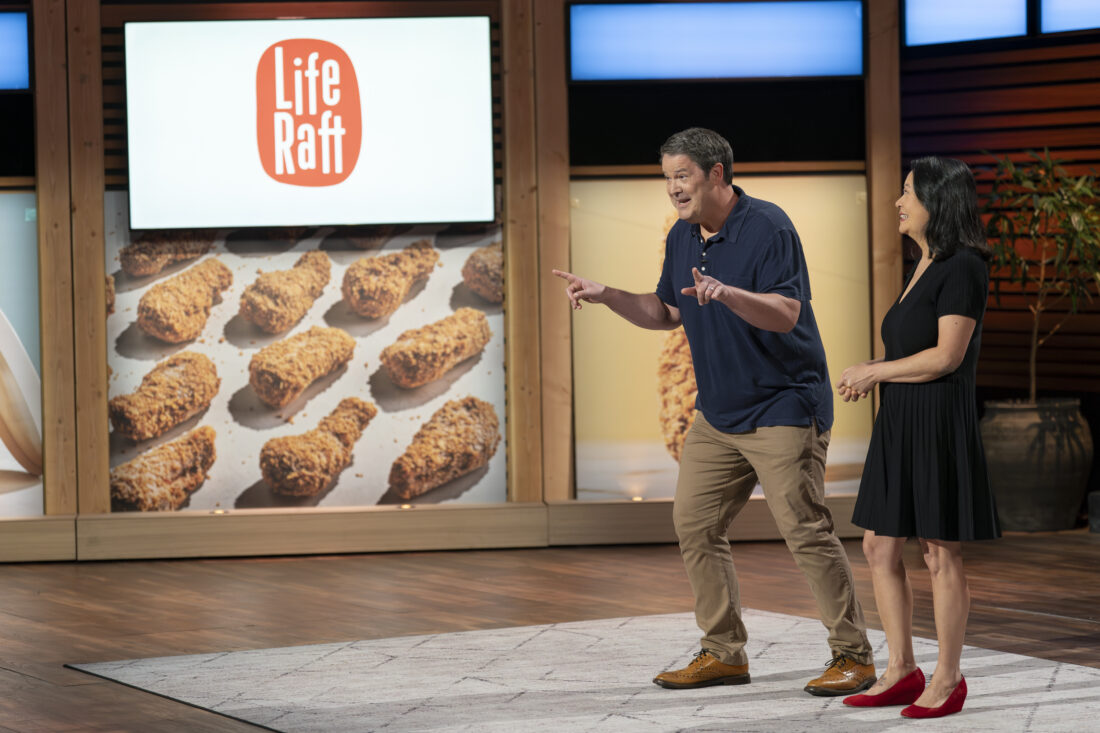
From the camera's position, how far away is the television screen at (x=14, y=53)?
754 cm

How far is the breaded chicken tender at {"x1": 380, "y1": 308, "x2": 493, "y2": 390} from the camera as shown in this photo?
772 centimetres

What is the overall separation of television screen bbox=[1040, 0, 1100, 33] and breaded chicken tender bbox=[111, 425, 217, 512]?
507 cm

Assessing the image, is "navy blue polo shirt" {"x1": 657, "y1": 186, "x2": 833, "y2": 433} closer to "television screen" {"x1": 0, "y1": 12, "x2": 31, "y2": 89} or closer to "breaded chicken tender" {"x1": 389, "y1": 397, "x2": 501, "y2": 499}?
"breaded chicken tender" {"x1": 389, "y1": 397, "x2": 501, "y2": 499}

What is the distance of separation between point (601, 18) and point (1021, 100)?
2.84 meters

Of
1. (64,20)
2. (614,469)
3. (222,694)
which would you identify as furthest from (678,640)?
(64,20)

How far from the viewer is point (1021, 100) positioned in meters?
8.98

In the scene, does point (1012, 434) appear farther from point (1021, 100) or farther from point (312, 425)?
point (312, 425)

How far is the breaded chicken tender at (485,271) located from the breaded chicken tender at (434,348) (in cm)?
12

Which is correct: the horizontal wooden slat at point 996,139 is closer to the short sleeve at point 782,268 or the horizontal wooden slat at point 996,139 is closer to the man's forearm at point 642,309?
the man's forearm at point 642,309

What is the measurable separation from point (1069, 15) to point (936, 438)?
17.3ft

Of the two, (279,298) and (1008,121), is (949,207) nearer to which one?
(279,298)

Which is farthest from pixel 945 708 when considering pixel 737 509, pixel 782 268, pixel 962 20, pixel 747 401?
pixel 962 20

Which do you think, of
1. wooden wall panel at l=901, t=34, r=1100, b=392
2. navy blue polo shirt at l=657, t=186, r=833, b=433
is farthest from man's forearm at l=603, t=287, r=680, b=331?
wooden wall panel at l=901, t=34, r=1100, b=392

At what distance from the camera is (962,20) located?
8508mm
